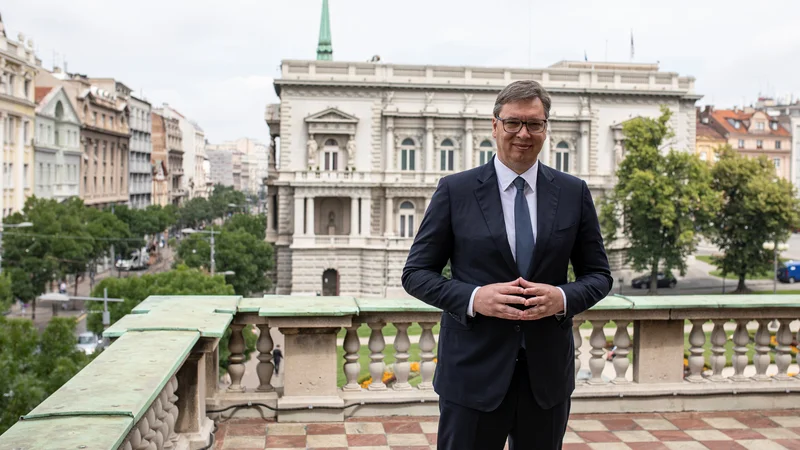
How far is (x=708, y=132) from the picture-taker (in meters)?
92.2

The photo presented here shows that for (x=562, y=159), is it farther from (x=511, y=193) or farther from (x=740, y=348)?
(x=511, y=193)

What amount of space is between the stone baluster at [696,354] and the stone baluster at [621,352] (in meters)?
0.58

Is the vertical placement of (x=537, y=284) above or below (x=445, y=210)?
below

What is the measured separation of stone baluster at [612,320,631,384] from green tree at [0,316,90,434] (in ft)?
45.4

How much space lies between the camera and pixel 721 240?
52.2 m

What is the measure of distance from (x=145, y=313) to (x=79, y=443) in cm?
343

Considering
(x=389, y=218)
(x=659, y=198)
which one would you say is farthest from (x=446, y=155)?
(x=659, y=198)

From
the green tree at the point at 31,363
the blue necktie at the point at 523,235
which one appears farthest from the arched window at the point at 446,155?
the blue necktie at the point at 523,235

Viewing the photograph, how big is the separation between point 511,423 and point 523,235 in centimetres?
84

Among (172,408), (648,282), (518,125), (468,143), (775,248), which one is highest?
(468,143)

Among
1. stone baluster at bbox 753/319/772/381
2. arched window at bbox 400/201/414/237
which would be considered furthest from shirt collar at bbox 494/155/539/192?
arched window at bbox 400/201/414/237

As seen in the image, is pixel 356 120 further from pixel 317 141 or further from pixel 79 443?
pixel 79 443

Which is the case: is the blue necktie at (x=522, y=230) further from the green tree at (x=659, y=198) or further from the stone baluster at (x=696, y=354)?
the green tree at (x=659, y=198)

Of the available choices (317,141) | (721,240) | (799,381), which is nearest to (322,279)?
(317,141)
